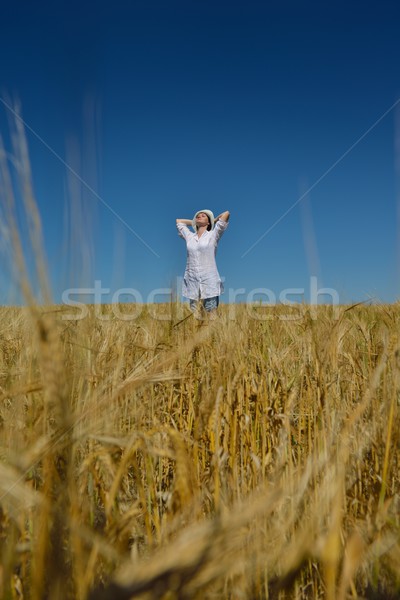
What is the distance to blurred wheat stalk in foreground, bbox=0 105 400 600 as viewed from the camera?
400 mm

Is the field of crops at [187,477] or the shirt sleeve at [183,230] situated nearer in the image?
the field of crops at [187,477]

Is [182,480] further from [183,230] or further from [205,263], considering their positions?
[183,230]

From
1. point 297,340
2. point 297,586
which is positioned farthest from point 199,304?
point 297,586

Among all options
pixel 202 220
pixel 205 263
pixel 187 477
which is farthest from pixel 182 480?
pixel 202 220

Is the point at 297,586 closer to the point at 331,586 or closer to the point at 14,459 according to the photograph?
the point at 331,586

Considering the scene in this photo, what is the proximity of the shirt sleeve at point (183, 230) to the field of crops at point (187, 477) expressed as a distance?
2725 millimetres

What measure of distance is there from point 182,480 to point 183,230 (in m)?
4.28

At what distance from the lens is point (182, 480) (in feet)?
2.13

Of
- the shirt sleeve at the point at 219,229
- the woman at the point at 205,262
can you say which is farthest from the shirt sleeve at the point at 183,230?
the shirt sleeve at the point at 219,229

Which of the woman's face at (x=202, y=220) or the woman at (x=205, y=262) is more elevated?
the woman's face at (x=202, y=220)

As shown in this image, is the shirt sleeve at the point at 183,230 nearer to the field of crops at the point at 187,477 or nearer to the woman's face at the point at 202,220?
the woman's face at the point at 202,220

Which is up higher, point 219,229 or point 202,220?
point 202,220

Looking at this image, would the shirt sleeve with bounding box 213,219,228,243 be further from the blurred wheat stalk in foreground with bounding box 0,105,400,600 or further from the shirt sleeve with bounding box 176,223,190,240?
the blurred wheat stalk in foreground with bounding box 0,105,400,600

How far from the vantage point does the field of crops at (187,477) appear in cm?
41
